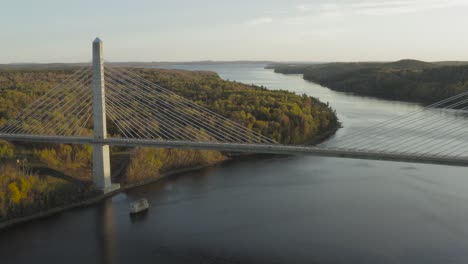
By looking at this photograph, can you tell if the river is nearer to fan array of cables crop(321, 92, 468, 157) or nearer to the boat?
the boat

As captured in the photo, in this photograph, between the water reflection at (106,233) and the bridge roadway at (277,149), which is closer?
the water reflection at (106,233)

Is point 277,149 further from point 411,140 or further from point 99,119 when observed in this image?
point 411,140

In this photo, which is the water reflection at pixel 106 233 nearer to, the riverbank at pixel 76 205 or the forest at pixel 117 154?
the riverbank at pixel 76 205

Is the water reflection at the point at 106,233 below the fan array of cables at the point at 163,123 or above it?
below

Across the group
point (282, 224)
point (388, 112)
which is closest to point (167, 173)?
point (282, 224)

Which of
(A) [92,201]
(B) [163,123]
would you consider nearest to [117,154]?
(B) [163,123]

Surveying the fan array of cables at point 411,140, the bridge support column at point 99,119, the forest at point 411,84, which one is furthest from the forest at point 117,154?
the forest at point 411,84

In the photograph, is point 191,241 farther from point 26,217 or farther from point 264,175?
point 264,175
